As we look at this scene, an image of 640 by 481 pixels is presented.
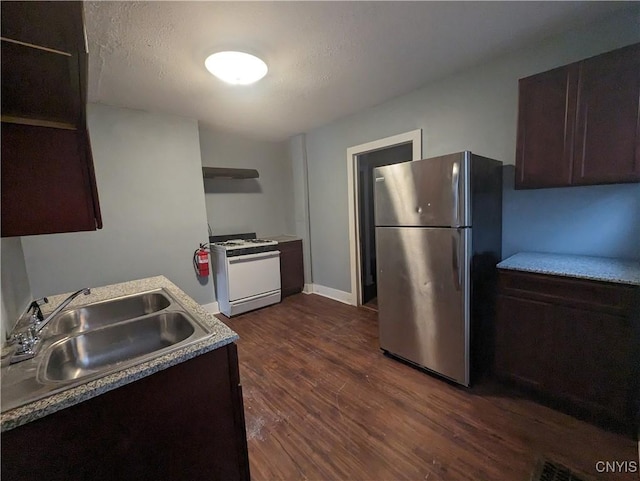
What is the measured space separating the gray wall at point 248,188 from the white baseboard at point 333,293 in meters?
1.16

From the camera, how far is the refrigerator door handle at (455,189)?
175 centimetres

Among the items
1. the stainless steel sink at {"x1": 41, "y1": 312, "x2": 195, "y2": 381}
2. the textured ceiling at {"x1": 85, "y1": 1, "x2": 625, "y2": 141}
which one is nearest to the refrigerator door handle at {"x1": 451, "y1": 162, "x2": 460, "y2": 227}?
the textured ceiling at {"x1": 85, "y1": 1, "x2": 625, "y2": 141}

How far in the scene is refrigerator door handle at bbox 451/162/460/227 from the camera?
175cm

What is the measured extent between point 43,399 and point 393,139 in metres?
3.08

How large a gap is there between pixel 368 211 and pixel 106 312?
3.21 meters

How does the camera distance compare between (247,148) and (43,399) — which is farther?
(247,148)

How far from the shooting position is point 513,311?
180 cm

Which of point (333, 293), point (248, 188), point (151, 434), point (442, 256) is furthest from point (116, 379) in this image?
point (248, 188)

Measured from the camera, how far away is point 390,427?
1626mm

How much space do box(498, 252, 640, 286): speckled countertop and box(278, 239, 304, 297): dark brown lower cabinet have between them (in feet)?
9.17

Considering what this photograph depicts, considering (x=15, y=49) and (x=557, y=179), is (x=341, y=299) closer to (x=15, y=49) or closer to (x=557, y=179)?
(x=557, y=179)

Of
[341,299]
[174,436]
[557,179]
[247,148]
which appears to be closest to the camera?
[174,436]

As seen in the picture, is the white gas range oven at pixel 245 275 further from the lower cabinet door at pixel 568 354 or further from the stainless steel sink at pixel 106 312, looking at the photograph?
the lower cabinet door at pixel 568 354

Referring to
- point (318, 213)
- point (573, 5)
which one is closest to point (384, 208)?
point (573, 5)
